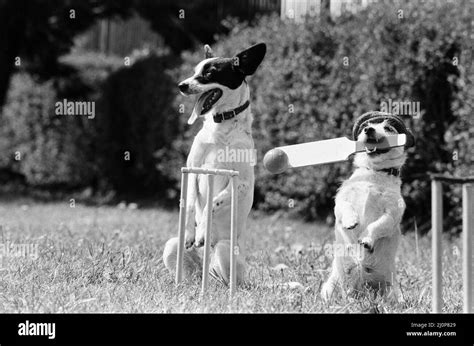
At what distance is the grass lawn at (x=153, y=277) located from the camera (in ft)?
13.2

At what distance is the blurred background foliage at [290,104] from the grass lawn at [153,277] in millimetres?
832

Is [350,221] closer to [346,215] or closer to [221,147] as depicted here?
[346,215]

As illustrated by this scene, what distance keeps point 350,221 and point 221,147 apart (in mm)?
941

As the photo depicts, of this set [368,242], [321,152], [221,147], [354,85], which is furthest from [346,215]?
[354,85]

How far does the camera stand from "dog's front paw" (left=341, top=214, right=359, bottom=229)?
4133 mm

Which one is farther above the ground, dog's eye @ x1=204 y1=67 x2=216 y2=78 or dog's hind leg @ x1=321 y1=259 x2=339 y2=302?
dog's eye @ x1=204 y1=67 x2=216 y2=78

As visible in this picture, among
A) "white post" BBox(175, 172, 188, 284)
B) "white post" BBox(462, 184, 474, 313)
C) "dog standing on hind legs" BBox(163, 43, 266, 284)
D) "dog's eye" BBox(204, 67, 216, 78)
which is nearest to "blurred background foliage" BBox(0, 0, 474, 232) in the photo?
"dog standing on hind legs" BBox(163, 43, 266, 284)

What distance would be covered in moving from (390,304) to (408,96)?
148 inches

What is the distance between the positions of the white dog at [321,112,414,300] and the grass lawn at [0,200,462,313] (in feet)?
0.54

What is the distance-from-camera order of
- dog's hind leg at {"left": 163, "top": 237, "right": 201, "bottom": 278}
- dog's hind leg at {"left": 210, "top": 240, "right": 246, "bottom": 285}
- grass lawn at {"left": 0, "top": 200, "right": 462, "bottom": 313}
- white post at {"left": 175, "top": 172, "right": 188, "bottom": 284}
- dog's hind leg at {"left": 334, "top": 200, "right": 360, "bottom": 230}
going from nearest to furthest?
grass lawn at {"left": 0, "top": 200, "right": 462, "bottom": 313}
dog's hind leg at {"left": 334, "top": 200, "right": 360, "bottom": 230}
white post at {"left": 175, "top": 172, "right": 188, "bottom": 284}
dog's hind leg at {"left": 210, "top": 240, "right": 246, "bottom": 285}
dog's hind leg at {"left": 163, "top": 237, "right": 201, "bottom": 278}

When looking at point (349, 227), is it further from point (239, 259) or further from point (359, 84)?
point (359, 84)

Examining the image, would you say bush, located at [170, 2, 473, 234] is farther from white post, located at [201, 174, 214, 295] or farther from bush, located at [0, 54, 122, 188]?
bush, located at [0, 54, 122, 188]

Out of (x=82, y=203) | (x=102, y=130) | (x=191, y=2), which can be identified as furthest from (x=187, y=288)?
(x=191, y=2)


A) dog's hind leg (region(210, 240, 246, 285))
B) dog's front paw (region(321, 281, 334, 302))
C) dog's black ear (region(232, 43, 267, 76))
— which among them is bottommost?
dog's front paw (region(321, 281, 334, 302))
